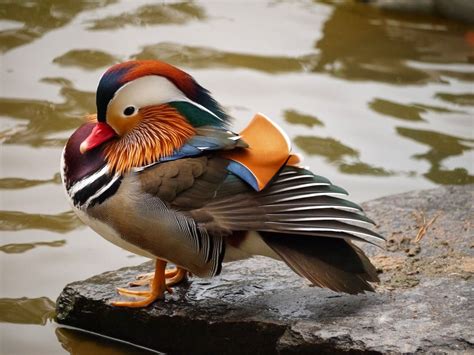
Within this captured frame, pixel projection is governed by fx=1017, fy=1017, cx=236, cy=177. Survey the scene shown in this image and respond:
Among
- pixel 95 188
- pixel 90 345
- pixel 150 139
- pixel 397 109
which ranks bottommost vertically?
pixel 90 345

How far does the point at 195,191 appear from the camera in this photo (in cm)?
334

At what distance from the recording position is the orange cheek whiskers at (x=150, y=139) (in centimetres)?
338

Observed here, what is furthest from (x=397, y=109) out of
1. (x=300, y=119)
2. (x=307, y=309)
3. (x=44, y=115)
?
(x=307, y=309)

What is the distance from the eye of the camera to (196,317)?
3.56 meters

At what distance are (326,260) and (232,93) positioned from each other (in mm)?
2707

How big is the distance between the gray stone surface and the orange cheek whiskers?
1.93 ft

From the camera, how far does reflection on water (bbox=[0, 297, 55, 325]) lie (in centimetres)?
397

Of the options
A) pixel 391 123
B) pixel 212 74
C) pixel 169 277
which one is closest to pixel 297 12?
pixel 212 74

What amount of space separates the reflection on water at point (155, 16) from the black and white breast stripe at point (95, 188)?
339cm

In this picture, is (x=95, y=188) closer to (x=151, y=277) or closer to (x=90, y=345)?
(x=151, y=277)

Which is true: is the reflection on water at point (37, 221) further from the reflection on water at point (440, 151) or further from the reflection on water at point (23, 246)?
the reflection on water at point (440, 151)

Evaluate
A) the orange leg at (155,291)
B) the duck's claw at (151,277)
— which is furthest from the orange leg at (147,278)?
the orange leg at (155,291)

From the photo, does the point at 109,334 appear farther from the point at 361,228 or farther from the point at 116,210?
the point at 361,228

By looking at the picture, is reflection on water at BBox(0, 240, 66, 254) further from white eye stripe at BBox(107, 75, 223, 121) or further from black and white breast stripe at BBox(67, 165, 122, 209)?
white eye stripe at BBox(107, 75, 223, 121)
